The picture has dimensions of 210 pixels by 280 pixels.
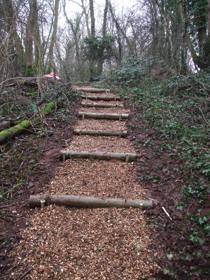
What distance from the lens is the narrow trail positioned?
2.12 m

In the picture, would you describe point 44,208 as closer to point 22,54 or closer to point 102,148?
point 102,148

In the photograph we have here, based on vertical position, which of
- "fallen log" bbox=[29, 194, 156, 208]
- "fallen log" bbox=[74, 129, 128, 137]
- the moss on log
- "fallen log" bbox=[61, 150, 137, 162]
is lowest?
"fallen log" bbox=[29, 194, 156, 208]

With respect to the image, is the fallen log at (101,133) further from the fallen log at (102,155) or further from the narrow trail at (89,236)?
the narrow trail at (89,236)

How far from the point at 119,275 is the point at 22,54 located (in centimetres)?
692

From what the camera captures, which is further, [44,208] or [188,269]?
[44,208]

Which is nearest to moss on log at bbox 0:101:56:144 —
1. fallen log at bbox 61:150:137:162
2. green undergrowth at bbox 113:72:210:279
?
fallen log at bbox 61:150:137:162

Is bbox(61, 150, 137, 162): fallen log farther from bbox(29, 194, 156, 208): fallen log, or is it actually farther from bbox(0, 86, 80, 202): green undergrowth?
bbox(29, 194, 156, 208): fallen log

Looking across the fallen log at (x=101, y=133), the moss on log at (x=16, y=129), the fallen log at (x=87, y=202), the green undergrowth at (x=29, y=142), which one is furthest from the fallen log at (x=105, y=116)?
the fallen log at (x=87, y=202)

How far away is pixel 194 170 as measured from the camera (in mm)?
3354

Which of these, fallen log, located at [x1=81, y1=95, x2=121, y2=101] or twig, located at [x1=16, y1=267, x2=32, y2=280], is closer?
twig, located at [x1=16, y1=267, x2=32, y2=280]

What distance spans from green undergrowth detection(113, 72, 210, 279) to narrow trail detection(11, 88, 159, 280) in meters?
0.32

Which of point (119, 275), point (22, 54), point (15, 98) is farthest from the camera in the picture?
point (22, 54)

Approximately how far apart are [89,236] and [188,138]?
2.41 metres

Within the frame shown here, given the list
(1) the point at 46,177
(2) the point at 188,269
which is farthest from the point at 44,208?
(2) the point at 188,269
